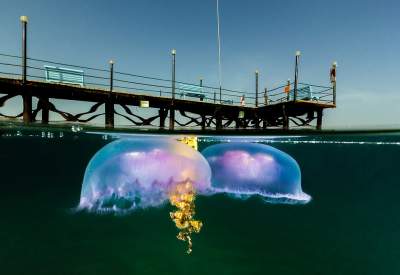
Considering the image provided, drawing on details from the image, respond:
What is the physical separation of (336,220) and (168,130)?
32.5 metres

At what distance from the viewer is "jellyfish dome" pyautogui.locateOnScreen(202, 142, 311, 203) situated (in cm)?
625

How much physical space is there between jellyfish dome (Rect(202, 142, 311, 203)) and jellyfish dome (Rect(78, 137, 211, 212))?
849mm

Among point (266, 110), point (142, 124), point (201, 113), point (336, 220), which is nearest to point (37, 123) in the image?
point (142, 124)

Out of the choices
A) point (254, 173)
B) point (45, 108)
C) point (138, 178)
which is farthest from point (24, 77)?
point (254, 173)

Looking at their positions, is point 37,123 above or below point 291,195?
above

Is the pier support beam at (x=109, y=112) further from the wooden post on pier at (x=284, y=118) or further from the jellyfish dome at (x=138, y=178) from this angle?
the wooden post on pier at (x=284, y=118)

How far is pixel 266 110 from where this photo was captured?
1758cm

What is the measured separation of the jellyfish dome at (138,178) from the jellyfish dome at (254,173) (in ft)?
2.79

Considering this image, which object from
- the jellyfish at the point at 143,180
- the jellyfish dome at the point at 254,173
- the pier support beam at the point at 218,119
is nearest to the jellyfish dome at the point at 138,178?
the jellyfish at the point at 143,180

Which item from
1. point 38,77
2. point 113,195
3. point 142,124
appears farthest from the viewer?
point 142,124

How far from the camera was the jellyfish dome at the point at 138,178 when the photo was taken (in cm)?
521

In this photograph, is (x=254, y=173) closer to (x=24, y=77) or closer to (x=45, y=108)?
(x=24, y=77)

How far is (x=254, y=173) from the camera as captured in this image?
6.45 meters

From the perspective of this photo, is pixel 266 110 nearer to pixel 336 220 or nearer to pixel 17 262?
pixel 17 262
